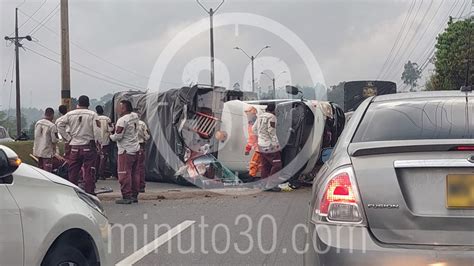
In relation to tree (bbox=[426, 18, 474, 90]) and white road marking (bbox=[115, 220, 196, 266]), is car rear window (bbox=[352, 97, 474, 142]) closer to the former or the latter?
white road marking (bbox=[115, 220, 196, 266])

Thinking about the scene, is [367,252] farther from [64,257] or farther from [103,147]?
[103,147]

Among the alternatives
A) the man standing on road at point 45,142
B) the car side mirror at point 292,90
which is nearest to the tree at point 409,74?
the car side mirror at point 292,90

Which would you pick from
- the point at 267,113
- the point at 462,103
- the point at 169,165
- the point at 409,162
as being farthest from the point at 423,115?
the point at 169,165

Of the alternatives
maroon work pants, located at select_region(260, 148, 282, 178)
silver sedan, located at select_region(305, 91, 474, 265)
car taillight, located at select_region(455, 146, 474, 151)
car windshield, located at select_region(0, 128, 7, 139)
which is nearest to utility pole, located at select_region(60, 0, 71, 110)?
maroon work pants, located at select_region(260, 148, 282, 178)

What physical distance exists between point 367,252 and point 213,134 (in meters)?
10.3

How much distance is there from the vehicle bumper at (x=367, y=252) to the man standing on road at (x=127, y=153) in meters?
7.38

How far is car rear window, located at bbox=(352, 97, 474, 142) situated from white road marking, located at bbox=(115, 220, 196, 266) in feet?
10.6

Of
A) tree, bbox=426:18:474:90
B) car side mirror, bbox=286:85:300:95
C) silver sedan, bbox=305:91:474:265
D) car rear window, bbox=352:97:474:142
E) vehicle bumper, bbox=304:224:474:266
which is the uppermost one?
tree, bbox=426:18:474:90

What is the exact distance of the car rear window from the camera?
3680 mm

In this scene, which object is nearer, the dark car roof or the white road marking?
the dark car roof

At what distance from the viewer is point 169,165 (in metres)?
13.5

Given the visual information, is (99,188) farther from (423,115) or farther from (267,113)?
(423,115)

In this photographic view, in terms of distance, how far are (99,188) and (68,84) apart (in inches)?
Answer: 164

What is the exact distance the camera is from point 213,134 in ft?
43.6
